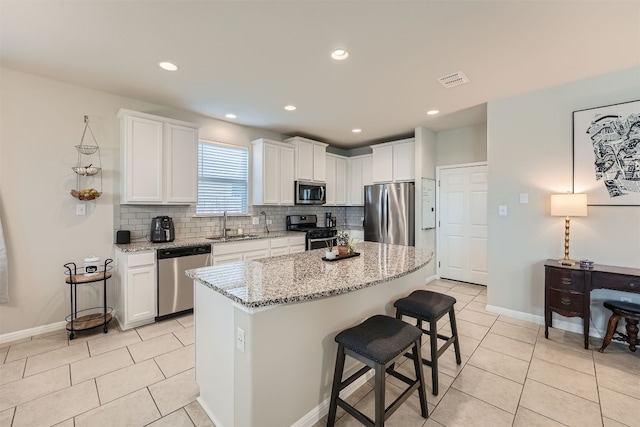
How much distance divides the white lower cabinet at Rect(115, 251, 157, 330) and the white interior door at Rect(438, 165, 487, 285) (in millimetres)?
4621

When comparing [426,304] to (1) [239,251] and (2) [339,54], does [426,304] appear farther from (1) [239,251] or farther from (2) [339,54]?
(1) [239,251]

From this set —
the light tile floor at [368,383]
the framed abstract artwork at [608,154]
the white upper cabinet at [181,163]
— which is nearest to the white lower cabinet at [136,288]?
the light tile floor at [368,383]

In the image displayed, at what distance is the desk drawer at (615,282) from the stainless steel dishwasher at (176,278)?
13.6ft

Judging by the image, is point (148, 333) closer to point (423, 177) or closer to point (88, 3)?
point (88, 3)

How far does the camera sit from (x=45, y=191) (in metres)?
2.93

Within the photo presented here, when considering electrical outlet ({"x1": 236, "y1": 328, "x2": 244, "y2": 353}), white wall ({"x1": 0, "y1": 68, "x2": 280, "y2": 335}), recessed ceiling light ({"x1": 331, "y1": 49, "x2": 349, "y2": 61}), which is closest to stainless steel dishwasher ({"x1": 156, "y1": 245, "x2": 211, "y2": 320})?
white wall ({"x1": 0, "y1": 68, "x2": 280, "y2": 335})

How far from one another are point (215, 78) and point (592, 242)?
4304 mm

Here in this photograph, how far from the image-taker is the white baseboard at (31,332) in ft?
9.01

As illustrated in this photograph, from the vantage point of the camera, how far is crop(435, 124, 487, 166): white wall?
458 cm

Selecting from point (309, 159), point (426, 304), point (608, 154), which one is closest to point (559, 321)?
point (608, 154)

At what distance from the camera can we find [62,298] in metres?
3.05

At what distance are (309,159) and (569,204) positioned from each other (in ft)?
12.2

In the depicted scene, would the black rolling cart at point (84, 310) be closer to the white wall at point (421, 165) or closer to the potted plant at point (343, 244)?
the potted plant at point (343, 244)

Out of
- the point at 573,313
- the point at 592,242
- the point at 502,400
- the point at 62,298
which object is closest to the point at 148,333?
the point at 62,298
